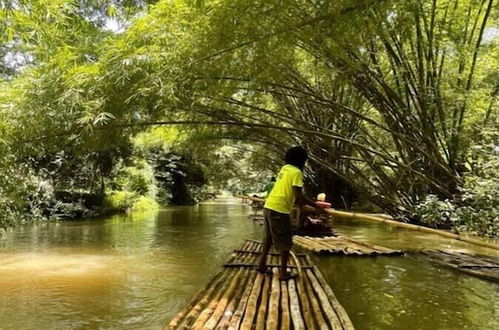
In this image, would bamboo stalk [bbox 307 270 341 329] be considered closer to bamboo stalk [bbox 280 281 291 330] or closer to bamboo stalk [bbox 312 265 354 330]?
bamboo stalk [bbox 312 265 354 330]

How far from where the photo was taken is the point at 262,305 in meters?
3.78

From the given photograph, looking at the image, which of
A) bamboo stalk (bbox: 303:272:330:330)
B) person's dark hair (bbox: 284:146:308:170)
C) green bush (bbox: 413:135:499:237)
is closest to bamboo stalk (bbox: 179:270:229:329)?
bamboo stalk (bbox: 303:272:330:330)

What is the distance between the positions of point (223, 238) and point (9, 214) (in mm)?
Result: 4062

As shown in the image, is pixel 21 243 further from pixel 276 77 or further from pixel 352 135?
pixel 352 135

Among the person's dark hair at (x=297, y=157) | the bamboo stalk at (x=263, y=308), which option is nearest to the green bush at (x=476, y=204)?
the person's dark hair at (x=297, y=157)

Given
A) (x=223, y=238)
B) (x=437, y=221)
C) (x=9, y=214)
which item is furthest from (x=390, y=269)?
(x=9, y=214)

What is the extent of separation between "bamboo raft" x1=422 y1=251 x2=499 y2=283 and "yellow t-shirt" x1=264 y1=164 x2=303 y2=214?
9.36 ft

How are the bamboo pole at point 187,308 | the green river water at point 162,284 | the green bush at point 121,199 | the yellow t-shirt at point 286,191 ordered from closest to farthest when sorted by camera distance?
the bamboo pole at point 187,308
the green river water at point 162,284
the yellow t-shirt at point 286,191
the green bush at point 121,199

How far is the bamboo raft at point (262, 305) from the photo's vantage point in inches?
132

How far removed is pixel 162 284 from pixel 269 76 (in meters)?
3.50

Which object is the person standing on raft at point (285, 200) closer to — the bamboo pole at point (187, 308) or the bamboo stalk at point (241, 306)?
the bamboo stalk at point (241, 306)

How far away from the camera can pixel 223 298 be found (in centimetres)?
402

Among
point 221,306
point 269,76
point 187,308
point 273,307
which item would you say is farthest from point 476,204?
point 187,308

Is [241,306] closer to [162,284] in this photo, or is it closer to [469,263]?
[162,284]
